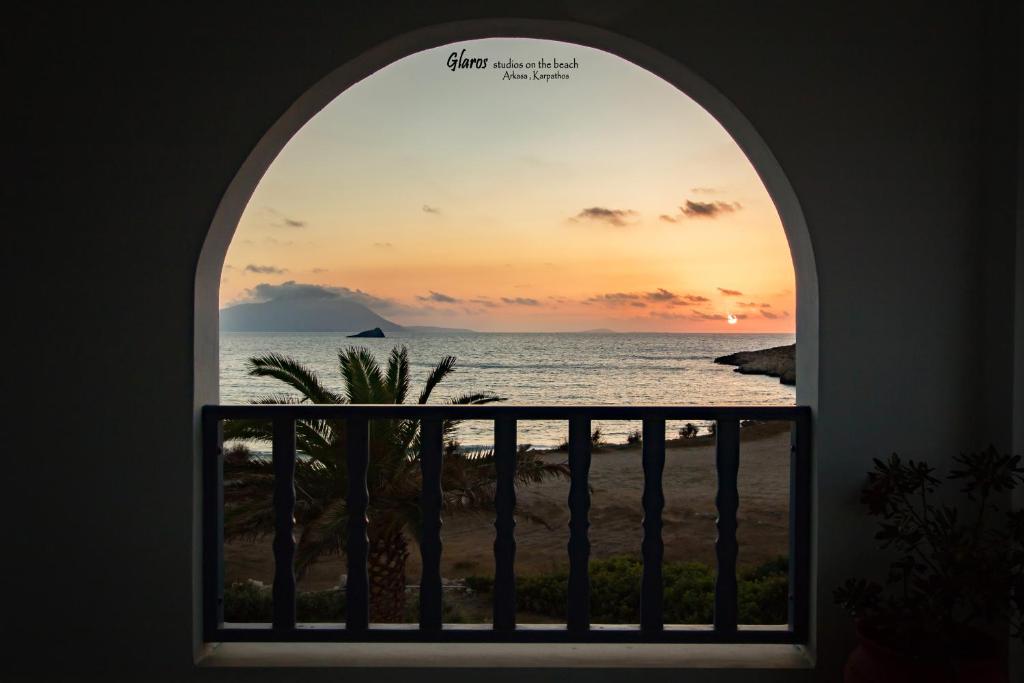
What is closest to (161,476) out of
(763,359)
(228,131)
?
(228,131)

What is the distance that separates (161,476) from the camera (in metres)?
2.12

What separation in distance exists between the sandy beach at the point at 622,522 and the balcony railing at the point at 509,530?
11889 mm

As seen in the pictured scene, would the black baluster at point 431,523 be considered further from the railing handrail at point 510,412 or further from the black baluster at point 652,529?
the black baluster at point 652,529

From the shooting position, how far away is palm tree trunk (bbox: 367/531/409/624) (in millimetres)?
6750

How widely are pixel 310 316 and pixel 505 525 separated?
25.8m

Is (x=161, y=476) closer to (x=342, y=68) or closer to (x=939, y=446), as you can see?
(x=342, y=68)

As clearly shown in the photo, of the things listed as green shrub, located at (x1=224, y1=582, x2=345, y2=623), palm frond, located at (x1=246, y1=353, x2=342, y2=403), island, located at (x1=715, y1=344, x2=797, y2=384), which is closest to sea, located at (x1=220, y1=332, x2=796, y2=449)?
island, located at (x1=715, y1=344, x2=797, y2=384)

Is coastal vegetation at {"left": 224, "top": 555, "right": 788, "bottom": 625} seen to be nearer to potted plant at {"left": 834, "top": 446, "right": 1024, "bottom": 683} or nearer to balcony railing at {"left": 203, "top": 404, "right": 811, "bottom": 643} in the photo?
balcony railing at {"left": 203, "top": 404, "right": 811, "bottom": 643}

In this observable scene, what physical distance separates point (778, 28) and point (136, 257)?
83.1 inches

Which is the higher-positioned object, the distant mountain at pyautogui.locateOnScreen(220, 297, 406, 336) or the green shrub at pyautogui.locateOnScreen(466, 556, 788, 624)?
the distant mountain at pyautogui.locateOnScreen(220, 297, 406, 336)

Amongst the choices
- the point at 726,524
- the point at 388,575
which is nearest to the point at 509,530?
the point at 726,524

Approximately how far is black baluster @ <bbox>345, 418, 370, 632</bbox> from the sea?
20.9 meters

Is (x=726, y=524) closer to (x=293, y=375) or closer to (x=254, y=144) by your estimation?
(x=254, y=144)

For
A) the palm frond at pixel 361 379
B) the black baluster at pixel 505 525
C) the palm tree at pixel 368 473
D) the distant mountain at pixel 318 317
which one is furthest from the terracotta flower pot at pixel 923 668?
the distant mountain at pixel 318 317
